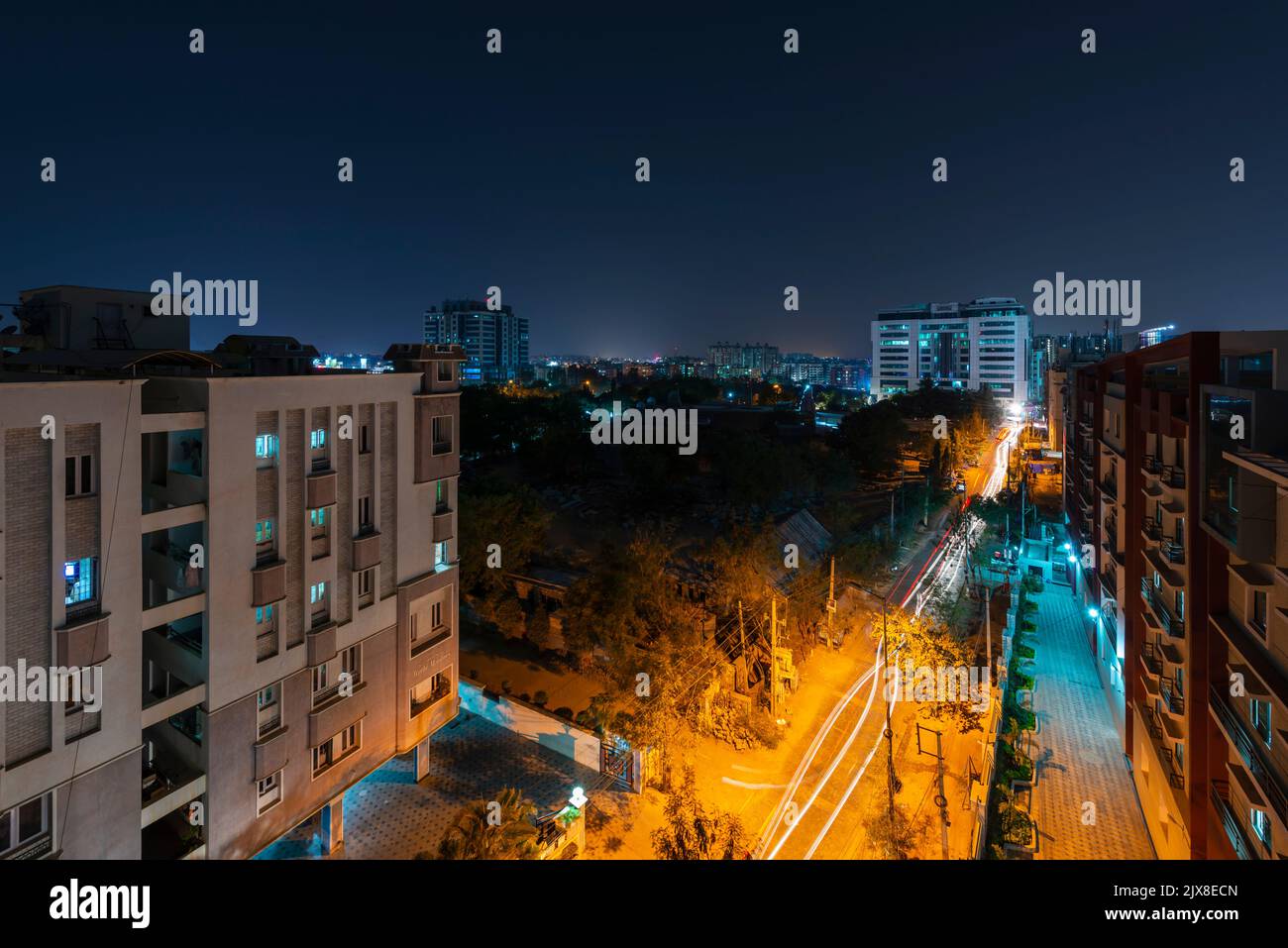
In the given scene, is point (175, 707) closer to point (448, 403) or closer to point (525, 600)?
point (448, 403)

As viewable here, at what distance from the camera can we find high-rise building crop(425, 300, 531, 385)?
89.7 meters

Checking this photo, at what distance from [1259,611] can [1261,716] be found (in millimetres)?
1098

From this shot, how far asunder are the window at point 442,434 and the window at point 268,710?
3.94 metres

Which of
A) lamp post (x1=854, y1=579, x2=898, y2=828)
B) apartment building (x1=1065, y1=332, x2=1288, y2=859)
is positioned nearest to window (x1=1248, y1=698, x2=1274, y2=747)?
apartment building (x1=1065, y1=332, x2=1288, y2=859)

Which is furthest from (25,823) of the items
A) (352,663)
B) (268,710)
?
(352,663)

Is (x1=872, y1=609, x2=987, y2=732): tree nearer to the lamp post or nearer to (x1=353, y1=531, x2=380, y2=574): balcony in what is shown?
the lamp post

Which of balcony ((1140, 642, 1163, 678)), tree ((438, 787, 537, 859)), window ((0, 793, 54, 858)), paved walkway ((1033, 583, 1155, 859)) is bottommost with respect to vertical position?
paved walkway ((1033, 583, 1155, 859))

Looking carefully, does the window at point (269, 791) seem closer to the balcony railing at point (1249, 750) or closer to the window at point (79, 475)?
the window at point (79, 475)

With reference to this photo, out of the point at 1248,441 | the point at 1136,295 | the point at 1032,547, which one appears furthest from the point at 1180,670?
the point at 1032,547

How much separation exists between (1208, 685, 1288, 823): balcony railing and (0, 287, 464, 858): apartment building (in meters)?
10.2

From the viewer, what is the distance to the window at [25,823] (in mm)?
5859

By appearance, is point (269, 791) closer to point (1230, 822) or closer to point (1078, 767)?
point (1230, 822)

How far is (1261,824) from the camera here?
22.5ft
